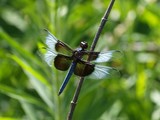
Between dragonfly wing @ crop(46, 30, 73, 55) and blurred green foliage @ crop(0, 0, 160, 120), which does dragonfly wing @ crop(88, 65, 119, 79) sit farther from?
blurred green foliage @ crop(0, 0, 160, 120)

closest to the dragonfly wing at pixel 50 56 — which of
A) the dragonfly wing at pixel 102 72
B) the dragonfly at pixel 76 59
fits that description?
the dragonfly at pixel 76 59

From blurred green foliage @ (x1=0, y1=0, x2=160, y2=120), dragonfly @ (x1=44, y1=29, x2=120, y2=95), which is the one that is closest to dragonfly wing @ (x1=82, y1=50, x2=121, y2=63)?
dragonfly @ (x1=44, y1=29, x2=120, y2=95)

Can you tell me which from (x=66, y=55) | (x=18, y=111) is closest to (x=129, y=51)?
(x=18, y=111)

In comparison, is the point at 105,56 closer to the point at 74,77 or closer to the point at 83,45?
the point at 83,45

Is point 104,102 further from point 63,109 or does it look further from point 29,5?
point 29,5

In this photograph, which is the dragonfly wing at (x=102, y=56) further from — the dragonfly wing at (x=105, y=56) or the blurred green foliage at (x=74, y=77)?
the blurred green foliage at (x=74, y=77)

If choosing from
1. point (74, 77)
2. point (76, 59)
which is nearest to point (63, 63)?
point (76, 59)
